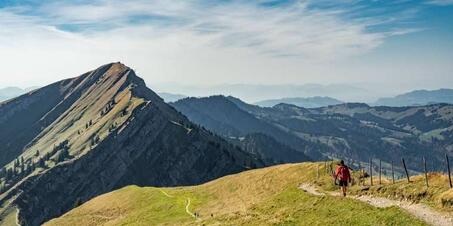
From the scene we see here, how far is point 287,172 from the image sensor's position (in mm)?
81188

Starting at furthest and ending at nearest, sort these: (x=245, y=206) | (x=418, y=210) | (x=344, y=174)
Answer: (x=245, y=206) → (x=344, y=174) → (x=418, y=210)

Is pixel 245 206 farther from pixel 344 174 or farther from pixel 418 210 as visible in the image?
pixel 418 210

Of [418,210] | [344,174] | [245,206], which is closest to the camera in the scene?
[418,210]

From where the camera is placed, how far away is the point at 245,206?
69.1 meters

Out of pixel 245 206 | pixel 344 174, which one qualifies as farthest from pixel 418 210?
pixel 245 206

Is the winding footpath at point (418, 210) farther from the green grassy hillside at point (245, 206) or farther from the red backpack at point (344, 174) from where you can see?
the red backpack at point (344, 174)

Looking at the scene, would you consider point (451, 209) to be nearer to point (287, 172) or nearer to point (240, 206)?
point (240, 206)

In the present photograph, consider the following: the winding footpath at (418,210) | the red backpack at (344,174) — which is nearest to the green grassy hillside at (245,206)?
the winding footpath at (418,210)

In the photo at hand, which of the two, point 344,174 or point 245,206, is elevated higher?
point 344,174

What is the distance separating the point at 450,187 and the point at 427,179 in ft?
17.2

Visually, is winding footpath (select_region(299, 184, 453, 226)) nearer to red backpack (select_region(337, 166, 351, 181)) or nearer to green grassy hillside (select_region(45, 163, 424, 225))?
green grassy hillside (select_region(45, 163, 424, 225))

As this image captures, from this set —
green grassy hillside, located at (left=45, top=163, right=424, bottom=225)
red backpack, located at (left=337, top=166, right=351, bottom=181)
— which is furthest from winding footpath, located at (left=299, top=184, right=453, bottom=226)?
red backpack, located at (left=337, top=166, right=351, bottom=181)

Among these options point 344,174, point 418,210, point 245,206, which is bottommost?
point 245,206

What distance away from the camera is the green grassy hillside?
1901 inches
